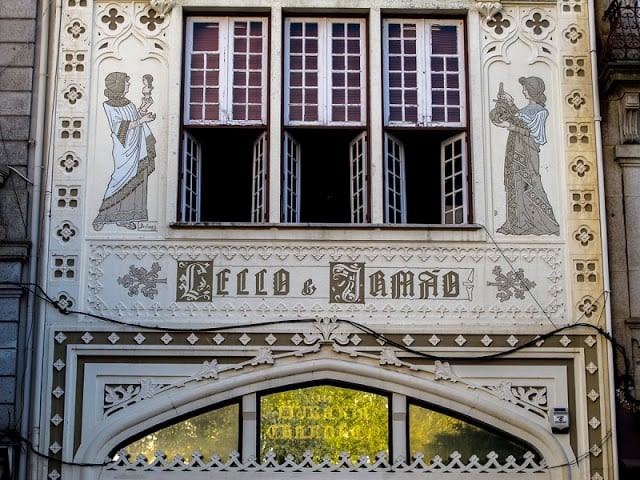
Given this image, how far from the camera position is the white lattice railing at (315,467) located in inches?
501

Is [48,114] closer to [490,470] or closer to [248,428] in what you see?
[248,428]

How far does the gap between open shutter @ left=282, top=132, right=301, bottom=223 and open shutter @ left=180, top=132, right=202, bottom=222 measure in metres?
1.09

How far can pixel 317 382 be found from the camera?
13.0 meters

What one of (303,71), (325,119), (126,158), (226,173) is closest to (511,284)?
(325,119)

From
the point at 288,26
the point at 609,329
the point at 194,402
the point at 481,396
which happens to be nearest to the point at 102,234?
the point at 194,402

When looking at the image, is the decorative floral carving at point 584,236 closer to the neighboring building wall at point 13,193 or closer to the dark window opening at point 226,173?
the dark window opening at point 226,173

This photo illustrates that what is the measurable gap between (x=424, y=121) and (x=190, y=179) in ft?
9.36

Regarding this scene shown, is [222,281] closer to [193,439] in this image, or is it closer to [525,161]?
[193,439]

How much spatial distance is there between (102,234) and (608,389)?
19.3 feet

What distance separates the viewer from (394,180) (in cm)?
1389

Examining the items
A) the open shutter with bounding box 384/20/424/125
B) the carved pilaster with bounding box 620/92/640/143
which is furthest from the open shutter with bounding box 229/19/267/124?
the carved pilaster with bounding box 620/92/640/143

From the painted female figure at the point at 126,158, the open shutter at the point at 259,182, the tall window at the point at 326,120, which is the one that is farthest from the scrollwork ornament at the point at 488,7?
the painted female figure at the point at 126,158

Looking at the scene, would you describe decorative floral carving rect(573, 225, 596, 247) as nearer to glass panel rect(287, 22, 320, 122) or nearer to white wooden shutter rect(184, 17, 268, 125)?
glass panel rect(287, 22, 320, 122)

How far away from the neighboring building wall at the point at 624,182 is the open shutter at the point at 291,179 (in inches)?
141
